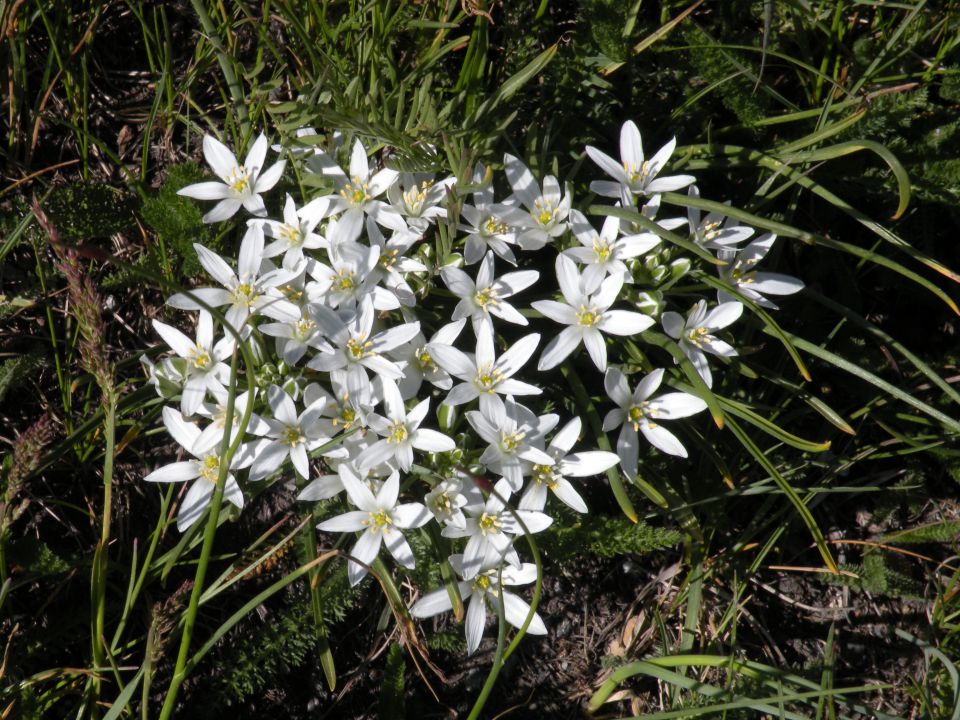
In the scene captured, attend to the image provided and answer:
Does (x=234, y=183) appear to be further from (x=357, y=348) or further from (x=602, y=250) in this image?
(x=602, y=250)

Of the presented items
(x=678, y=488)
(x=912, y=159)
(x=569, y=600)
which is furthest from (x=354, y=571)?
(x=912, y=159)

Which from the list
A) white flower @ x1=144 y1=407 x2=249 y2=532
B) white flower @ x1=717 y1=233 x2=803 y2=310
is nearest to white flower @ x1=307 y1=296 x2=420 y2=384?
white flower @ x1=144 y1=407 x2=249 y2=532

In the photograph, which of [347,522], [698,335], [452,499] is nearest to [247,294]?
[347,522]

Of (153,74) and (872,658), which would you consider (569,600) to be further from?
(153,74)

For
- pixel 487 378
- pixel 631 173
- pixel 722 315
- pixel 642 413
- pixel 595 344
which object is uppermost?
pixel 631 173

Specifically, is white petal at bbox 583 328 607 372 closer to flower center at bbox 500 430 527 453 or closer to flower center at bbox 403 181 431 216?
flower center at bbox 500 430 527 453

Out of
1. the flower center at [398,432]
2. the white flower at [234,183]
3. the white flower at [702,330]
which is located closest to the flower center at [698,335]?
the white flower at [702,330]

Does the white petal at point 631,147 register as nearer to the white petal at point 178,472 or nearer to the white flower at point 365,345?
the white flower at point 365,345
